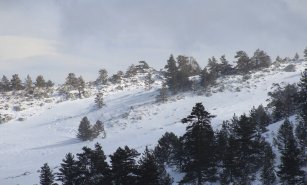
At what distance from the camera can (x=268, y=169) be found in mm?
46844

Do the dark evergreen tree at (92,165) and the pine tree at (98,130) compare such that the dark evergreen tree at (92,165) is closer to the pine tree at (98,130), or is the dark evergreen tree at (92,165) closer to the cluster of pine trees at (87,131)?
the cluster of pine trees at (87,131)

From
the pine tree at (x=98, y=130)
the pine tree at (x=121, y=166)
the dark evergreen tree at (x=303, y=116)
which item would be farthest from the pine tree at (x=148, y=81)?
the pine tree at (x=121, y=166)

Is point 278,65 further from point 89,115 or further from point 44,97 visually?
point 44,97

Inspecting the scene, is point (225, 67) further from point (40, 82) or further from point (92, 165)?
point (92, 165)

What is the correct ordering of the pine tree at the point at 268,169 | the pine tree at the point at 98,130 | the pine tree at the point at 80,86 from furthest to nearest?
the pine tree at the point at 80,86
the pine tree at the point at 98,130
the pine tree at the point at 268,169

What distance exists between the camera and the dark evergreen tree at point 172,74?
114938 millimetres

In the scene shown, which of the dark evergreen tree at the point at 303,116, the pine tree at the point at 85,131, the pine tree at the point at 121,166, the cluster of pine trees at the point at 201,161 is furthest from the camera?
the pine tree at the point at 85,131

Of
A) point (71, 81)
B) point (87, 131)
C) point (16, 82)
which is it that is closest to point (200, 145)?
point (87, 131)

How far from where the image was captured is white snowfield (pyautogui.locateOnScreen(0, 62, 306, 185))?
85375mm

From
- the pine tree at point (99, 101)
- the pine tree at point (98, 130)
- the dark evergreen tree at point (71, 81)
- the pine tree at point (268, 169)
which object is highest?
the dark evergreen tree at point (71, 81)

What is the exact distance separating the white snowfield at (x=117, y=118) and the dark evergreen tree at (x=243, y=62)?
4.33 m

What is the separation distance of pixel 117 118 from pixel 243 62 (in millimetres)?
41081

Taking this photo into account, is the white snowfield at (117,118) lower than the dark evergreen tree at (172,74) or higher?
lower

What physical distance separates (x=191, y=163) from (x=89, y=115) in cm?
7838
